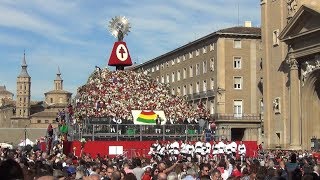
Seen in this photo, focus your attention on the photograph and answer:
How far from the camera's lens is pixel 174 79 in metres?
87.8

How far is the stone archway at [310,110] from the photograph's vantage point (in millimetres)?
44750

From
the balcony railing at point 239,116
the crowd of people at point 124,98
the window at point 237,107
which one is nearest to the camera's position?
the crowd of people at point 124,98

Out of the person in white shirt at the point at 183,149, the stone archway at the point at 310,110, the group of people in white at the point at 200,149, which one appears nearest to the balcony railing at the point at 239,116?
the stone archway at the point at 310,110

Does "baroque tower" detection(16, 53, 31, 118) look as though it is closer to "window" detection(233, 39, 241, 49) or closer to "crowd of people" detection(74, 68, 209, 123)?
"window" detection(233, 39, 241, 49)

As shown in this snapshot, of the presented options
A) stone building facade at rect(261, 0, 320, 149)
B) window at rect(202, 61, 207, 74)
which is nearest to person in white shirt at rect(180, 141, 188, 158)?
stone building facade at rect(261, 0, 320, 149)

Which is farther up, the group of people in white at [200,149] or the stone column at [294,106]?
the stone column at [294,106]

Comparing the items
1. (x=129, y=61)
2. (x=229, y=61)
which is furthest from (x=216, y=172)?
(x=229, y=61)

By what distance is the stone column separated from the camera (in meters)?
45.5

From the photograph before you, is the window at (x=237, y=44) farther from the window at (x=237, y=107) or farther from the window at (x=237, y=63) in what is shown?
the window at (x=237, y=107)

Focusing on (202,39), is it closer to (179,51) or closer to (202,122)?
(179,51)

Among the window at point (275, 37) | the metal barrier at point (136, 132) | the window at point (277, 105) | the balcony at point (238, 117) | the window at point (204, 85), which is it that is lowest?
the metal barrier at point (136, 132)

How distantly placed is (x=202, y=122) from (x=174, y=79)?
47.0 m

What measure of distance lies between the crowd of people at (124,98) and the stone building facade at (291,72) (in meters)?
6.99

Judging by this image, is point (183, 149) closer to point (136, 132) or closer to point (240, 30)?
point (136, 132)
